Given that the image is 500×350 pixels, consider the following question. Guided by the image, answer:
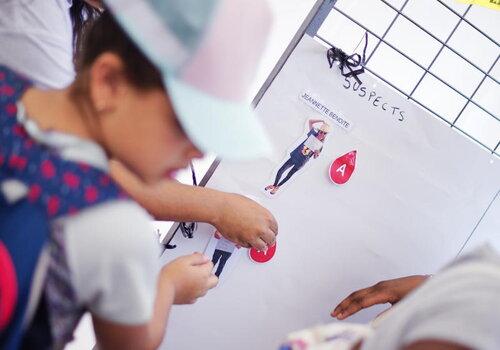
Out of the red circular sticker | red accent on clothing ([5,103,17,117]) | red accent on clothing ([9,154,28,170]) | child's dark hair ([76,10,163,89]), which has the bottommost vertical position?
the red circular sticker

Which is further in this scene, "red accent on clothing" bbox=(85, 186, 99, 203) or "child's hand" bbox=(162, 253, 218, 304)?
"child's hand" bbox=(162, 253, 218, 304)

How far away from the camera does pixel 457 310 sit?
365mm

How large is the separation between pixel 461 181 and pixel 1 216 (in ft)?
3.54

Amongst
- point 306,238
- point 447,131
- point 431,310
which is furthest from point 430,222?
point 431,310

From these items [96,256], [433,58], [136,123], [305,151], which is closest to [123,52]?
[136,123]

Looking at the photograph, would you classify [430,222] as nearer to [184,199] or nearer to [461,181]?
[461,181]

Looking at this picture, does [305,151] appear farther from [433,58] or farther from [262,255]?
[433,58]

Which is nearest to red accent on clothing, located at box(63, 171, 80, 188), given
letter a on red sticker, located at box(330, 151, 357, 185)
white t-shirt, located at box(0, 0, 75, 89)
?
white t-shirt, located at box(0, 0, 75, 89)

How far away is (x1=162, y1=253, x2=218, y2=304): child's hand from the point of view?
0.70m

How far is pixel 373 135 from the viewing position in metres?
1.06

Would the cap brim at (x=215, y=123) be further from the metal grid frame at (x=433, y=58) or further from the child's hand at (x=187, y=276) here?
the metal grid frame at (x=433, y=58)

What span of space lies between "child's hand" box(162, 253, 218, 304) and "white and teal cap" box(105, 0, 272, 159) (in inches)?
12.7

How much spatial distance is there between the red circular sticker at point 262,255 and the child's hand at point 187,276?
0.30 m

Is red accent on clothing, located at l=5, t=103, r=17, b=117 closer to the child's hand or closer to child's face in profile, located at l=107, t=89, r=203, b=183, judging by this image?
child's face in profile, located at l=107, t=89, r=203, b=183
